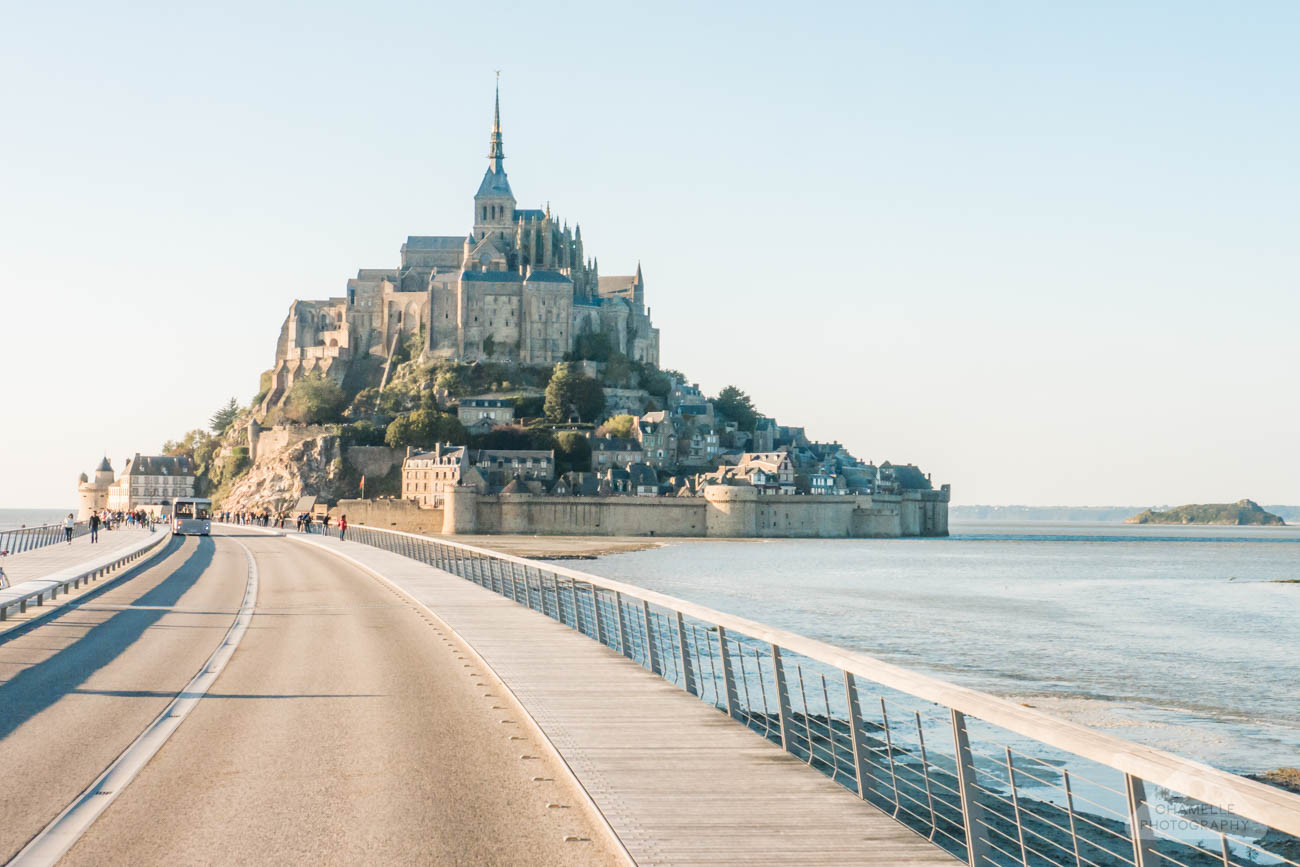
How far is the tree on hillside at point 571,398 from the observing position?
141 meters

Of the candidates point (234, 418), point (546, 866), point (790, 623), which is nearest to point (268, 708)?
point (546, 866)

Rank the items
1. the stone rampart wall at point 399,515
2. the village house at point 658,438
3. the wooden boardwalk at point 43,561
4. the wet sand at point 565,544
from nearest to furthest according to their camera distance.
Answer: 1. the wooden boardwalk at point 43,561
2. the wet sand at point 565,544
3. the stone rampart wall at point 399,515
4. the village house at point 658,438

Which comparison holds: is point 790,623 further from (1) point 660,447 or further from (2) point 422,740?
(1) point 660,447

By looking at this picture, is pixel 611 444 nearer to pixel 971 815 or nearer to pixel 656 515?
pixel 656 515

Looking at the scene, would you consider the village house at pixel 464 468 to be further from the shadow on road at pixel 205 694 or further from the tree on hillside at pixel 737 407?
the shadow on road at pixel 205 694

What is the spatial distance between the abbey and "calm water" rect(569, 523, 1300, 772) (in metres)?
53.8

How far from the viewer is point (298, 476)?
136 metres

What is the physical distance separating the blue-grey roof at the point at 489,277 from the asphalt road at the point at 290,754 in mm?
134988

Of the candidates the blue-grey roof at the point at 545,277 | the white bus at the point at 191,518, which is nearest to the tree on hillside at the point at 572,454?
the blue-grey roof at the point at 545,277

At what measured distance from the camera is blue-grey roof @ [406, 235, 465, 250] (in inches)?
6575

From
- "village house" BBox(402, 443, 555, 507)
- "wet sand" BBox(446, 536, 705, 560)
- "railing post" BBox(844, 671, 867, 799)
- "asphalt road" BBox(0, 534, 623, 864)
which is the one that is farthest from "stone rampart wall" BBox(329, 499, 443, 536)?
"railing post" BBox(844, 671, 867, 799)

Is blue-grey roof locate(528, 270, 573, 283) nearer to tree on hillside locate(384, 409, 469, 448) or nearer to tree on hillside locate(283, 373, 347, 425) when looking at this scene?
tree on hillside locate(384, 409, 469, 448)

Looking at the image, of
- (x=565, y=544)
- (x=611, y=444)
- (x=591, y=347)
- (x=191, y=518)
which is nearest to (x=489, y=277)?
(x=591, y=347)

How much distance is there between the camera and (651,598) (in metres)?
14.9
